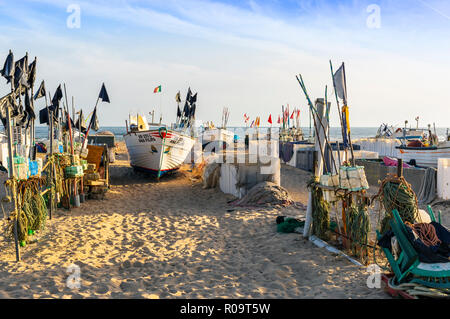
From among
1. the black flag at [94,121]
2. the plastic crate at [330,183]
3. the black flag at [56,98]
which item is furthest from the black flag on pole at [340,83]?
the black flag at [94,121]

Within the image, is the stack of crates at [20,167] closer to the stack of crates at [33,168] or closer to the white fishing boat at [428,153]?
the stack of crates at [33,168]

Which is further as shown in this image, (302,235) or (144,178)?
(144,178)

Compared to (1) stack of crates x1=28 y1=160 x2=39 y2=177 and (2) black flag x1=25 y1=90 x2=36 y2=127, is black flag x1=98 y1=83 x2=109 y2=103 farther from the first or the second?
(1) stack of crates x1=28 y1=160 x2=39 y2=177

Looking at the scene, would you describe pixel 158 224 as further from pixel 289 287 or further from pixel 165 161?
pixel 165 161

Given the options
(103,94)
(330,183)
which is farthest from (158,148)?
(330,183)

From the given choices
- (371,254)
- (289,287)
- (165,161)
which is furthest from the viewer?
(165,161)

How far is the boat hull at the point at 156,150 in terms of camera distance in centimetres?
1717

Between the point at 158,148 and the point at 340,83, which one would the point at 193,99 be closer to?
the point at 158,148

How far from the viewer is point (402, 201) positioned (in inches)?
222

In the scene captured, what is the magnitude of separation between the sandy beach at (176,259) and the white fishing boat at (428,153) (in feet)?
31.9

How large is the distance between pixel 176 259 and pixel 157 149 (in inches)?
430
